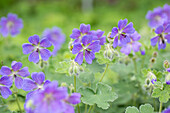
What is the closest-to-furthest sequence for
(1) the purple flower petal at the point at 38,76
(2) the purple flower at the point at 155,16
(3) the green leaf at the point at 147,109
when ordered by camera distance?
(1) the purple flower petal at the point at 38,76 → (3) the green leaf at the point at 147,109 → (2) the purple flower at the point at 155,16

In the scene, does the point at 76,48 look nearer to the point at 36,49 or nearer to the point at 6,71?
the point at 36,49

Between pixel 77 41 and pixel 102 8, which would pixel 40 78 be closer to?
pixel 77 41

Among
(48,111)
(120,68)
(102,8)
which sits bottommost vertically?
(48,111)

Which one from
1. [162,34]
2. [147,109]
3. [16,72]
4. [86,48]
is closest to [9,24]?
[16,72]

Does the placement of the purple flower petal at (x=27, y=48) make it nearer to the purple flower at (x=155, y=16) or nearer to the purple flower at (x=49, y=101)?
the purple flower at (x=49, y=101)

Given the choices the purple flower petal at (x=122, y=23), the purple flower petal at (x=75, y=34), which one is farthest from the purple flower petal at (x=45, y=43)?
the purple flower petal at (x=122, y=23)

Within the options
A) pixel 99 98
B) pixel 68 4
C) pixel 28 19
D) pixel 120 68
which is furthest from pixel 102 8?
pixel 99 98
